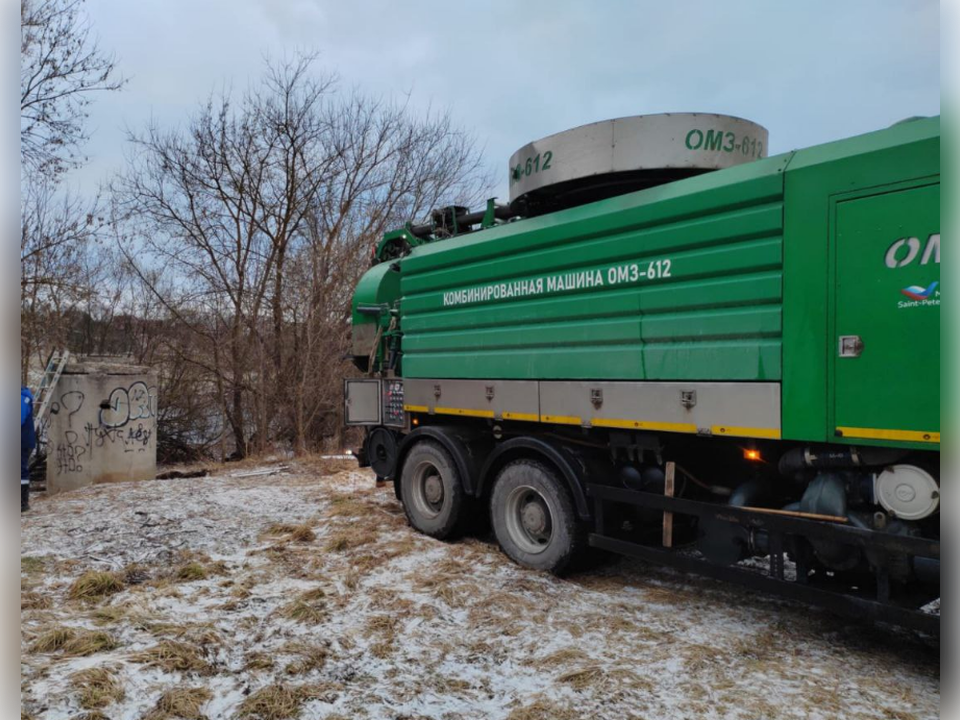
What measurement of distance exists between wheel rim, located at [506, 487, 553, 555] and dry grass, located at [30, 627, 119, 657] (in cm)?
313

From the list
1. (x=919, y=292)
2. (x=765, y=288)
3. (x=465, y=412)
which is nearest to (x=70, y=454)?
(x=465, y=412)

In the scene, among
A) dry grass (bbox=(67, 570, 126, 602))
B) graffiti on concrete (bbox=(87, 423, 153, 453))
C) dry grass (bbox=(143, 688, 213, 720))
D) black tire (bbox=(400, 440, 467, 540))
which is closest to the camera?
dry grass (bbox=(143, 688, 213, 720))

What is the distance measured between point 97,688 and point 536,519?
3.35 m

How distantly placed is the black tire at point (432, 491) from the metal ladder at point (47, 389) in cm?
646

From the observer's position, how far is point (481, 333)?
6172 mm

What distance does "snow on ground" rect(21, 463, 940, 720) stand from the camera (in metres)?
3.31

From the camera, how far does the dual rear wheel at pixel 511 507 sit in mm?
5242

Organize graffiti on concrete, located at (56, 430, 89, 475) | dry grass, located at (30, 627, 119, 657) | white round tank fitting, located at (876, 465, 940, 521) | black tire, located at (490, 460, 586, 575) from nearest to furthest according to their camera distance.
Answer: white round tank fitting, located at (876, 465, 940, 521) → dry grass, located at (30, 627, 119, 657) → black tire, located at (490, 460, 586, 575) → graffiti on concrete, located at (56, 430, 89, 475)

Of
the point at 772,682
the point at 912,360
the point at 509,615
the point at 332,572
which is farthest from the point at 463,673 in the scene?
the point at 912,360

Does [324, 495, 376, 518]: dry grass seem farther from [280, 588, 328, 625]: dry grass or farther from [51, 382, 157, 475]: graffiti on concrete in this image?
[51, 382, 157, 475]: graffiti on concrete

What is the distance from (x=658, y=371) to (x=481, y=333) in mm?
2068

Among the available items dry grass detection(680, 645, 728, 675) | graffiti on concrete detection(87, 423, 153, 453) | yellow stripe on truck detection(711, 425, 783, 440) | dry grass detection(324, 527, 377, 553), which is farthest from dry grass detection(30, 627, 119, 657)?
graffiti on concrete detection(87, 423, 153, 453)

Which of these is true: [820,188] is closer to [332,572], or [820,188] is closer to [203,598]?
[332,572]

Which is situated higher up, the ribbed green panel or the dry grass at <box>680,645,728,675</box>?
the ribbed green panel
